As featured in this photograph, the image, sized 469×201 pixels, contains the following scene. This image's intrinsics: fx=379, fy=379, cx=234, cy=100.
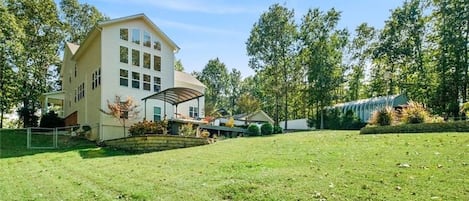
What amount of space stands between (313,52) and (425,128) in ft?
61.6

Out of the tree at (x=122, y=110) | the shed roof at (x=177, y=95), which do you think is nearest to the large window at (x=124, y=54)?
the tree at (x=122, y=110)

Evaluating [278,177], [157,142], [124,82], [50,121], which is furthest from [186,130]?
[50,121]

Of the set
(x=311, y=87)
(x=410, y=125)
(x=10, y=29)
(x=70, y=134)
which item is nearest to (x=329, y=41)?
(x=311, y=87)

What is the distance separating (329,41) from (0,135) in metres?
26.0

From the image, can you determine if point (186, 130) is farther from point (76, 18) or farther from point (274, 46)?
point (76, 18)

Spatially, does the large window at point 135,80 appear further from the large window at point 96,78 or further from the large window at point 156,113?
the large window at point 96,78

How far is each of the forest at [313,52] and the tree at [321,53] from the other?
9 cm

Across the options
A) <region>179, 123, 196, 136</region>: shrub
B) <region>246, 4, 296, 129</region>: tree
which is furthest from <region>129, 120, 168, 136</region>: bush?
<region>246, 4, 296, 129</region>: tree

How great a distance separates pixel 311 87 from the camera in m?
32.9

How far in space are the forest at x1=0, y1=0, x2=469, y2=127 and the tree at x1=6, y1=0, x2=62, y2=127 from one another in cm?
8

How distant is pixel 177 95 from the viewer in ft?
71.0

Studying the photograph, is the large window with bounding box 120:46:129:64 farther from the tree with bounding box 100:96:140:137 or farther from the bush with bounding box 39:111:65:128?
the bush with bounding box 39:111:65:128

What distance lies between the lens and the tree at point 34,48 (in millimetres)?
31609

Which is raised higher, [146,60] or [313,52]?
[313,52]
